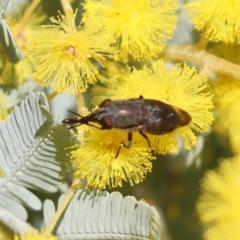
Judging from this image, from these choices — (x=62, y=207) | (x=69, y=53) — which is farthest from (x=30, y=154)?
(x=69, y=53)

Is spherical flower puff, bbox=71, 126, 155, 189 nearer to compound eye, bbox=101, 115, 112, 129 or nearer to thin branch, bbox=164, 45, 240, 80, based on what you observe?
compound eye, bbox=101, 115, 112, 129

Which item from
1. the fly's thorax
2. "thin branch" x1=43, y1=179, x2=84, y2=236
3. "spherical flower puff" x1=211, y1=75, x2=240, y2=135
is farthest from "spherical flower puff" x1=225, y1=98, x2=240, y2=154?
"thin branch" x1=43, y1=179, x2=84, y2=236

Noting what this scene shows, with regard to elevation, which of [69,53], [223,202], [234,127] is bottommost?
[223,202]

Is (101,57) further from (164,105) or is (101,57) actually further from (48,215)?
(48,215)

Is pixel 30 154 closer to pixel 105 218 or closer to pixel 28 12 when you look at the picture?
pixel 105 218

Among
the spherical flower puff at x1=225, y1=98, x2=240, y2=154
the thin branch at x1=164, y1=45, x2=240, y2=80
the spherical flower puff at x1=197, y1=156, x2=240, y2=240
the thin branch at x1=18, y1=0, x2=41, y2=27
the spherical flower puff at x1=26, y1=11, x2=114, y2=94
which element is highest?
the thin branch at x1=18, y1=0, x2=41, y2=27

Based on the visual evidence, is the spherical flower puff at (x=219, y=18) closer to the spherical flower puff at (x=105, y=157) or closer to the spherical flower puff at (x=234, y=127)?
the spherical flower puff at (x=234, y=127)

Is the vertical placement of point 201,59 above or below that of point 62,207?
above

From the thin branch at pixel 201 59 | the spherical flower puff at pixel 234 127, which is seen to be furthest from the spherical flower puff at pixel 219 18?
the spherical flower puff at pixel 234 127
